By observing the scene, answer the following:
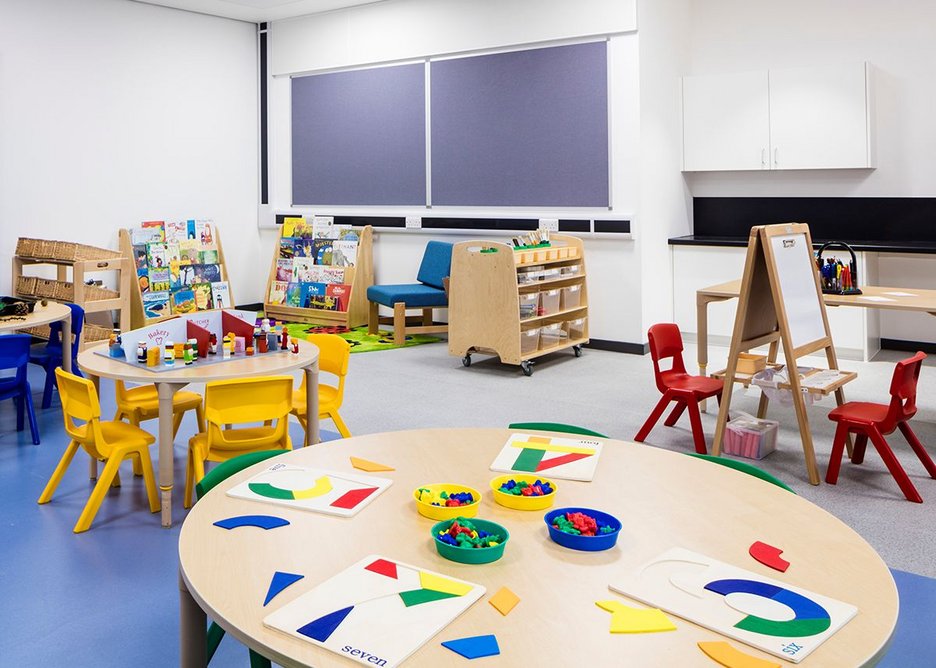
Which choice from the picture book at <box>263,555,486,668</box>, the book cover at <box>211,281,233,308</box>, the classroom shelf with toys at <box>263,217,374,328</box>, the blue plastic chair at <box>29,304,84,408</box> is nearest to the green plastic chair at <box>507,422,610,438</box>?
the picture book at <box>263,555,486,668</box>

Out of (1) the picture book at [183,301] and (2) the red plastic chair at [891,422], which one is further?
(1) the picture book at [183,301]

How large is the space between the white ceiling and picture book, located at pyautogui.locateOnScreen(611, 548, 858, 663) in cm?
794

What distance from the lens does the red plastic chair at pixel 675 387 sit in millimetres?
4730

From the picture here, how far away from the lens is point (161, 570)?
3379 mm

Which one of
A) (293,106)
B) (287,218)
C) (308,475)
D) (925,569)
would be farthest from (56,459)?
(293,106)

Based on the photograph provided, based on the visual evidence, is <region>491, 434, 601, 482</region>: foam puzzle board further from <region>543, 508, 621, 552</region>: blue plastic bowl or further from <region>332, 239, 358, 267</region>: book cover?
<region>332, 239, 358, 267</region>: book cover

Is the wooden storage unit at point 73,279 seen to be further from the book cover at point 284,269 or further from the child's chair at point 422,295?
the child's chair at point 422,295

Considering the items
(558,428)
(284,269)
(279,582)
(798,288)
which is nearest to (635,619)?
(279,582)

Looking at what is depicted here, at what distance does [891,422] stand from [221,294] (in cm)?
686

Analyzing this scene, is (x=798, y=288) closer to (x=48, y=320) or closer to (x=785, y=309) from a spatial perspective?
(x=785, y=309)

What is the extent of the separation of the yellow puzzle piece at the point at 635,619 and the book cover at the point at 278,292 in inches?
318

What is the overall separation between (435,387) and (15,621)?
3682 mm

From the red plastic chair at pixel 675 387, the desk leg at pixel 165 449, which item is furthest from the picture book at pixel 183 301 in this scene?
the red plastic chair at pixel 675 387

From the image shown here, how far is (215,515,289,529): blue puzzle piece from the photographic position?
6.40 ft
